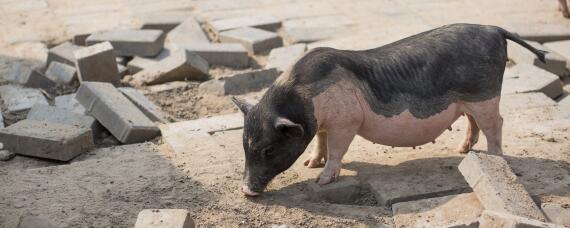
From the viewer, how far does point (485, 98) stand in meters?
5.79

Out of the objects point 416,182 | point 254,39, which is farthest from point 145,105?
point 416,182

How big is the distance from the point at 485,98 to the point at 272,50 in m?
4.04

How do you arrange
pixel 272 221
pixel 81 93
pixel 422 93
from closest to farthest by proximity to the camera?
1. pixel 272 221
2. pixel 422 93
3. pixel 81 93

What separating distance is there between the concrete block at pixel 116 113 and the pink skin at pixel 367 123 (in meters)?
1.67

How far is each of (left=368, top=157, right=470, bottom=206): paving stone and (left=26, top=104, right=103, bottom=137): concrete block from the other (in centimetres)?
266

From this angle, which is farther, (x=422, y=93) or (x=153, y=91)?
(x=153, y=91)

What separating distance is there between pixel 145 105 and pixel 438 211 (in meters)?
3.40

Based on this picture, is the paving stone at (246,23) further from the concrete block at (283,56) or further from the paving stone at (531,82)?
the paving stone at (531,82)

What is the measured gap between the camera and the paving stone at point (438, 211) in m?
5.18

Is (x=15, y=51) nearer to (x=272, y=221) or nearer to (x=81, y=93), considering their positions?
(x=81, y=93)

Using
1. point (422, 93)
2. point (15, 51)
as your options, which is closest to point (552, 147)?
point (422, 93)

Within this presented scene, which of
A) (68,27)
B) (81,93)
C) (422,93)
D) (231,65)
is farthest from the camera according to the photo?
(68,27)

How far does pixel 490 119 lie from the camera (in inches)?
232

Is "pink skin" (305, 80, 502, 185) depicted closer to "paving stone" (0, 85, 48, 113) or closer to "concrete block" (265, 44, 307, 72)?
"concrete block" (265, 44, 307, 72)
